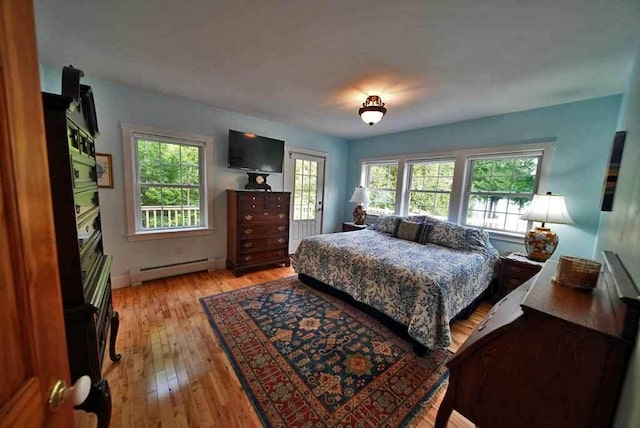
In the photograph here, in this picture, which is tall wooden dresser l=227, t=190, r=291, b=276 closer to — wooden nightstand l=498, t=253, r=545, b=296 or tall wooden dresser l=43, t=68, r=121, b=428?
tall wooden dresser l=43, t=68, r=121, b=428

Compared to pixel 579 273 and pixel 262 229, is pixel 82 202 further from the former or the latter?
pixel 262 229

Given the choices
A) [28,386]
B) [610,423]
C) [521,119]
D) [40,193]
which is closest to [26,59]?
[40,193]

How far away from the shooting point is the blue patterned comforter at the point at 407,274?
1.86 meters

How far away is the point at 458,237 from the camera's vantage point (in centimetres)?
302

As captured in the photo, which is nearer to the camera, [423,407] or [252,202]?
[423,407]

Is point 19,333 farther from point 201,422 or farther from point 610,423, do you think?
point 610,423

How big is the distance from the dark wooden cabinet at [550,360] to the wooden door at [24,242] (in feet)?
4.52

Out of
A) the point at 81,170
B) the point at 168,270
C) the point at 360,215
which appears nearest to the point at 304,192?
the point at 360,215

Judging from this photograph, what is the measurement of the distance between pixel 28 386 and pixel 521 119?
13.9ft

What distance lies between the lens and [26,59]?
46cm

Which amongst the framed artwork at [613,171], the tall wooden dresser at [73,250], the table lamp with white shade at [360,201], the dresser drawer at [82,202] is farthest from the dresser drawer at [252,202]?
the framed artwork at [613,171]

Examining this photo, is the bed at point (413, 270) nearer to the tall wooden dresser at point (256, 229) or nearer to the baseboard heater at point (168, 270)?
the tall wooden dresser at point (256, 229)

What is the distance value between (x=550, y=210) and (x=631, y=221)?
1.64m

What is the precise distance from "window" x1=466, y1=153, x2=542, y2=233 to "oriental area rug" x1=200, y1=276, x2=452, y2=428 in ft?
7.06
